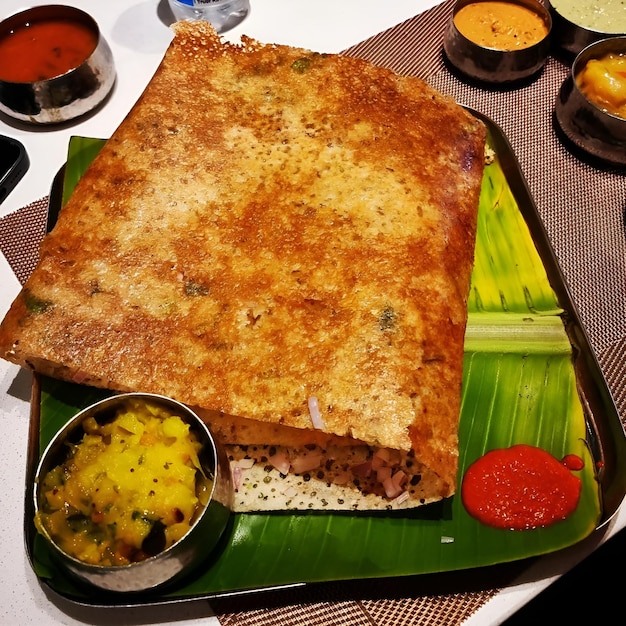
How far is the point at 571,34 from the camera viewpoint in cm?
366

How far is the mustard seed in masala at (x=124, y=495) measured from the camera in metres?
1.82

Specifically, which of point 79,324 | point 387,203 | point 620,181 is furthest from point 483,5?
point 79,324

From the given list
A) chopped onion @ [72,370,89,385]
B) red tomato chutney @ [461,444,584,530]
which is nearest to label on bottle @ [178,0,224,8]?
chopped onion @ [72,370,89,385]

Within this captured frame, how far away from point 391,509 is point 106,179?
1.66 metres

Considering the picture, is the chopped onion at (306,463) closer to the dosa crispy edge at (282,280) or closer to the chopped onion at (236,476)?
the dosa crispy edge at (282,280)

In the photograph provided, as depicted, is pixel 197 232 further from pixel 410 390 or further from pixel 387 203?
pixel 410 390

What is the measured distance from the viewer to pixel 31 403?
7.64 ft

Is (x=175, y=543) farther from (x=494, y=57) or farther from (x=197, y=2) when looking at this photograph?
(x=197, y=2)

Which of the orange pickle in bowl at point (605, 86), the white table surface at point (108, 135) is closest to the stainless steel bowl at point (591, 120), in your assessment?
the orange pickle in bowl at point (605, 86)

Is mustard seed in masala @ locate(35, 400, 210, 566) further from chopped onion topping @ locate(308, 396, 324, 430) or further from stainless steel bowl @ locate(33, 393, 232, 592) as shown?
chopped onion topping @ locate(308, 396, 324, 430)

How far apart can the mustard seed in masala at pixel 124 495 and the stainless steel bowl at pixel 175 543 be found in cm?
4

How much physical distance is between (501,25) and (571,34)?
16.3 inches

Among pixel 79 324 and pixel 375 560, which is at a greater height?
pixel 79 324

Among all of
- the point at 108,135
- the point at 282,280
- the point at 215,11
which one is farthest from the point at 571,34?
the point at 108,135
